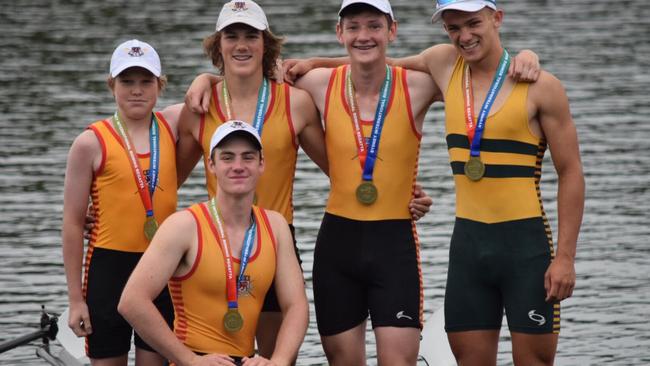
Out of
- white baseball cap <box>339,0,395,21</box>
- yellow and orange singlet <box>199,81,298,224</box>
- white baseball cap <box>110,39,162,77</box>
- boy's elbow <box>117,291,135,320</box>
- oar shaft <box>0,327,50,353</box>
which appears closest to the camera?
boy's elbow <box>117,291,135,320</box>

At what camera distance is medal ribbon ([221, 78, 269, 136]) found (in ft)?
29.0

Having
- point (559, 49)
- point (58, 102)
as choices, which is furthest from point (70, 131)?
point (559, 49)

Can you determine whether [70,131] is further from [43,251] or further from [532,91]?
[532,91]

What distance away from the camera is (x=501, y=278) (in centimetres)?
834

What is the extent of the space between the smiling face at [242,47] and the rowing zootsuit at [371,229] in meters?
0.53

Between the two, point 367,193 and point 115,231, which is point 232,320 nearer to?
point 115,231

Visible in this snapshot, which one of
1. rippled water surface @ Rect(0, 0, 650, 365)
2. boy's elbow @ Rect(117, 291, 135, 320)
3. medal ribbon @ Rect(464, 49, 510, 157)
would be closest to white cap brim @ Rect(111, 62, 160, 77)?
boy's elbow @ Rect(117, 291, 135, 320)

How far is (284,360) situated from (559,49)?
22.7 meters

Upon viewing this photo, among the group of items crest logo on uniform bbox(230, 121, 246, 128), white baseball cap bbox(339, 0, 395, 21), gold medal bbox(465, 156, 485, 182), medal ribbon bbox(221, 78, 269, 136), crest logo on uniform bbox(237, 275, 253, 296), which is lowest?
crest logo on uniform bbox(237, 275, 253, 296)

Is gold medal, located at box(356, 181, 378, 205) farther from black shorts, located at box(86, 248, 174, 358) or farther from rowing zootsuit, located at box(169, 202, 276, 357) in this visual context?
black shorts, located at box(86, 248, 174, 358)

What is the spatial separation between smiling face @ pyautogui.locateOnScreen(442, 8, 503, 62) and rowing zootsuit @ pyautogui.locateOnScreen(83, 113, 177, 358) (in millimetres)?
1910

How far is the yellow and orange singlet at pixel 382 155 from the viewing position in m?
8.82

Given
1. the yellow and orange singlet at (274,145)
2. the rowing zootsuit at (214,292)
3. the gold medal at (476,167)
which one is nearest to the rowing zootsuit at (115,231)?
the yellow and orange singlet at (274,145)

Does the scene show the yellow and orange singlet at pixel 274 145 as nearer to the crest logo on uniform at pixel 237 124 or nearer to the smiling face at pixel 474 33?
the crest logo on uniform at pixel 237 124
